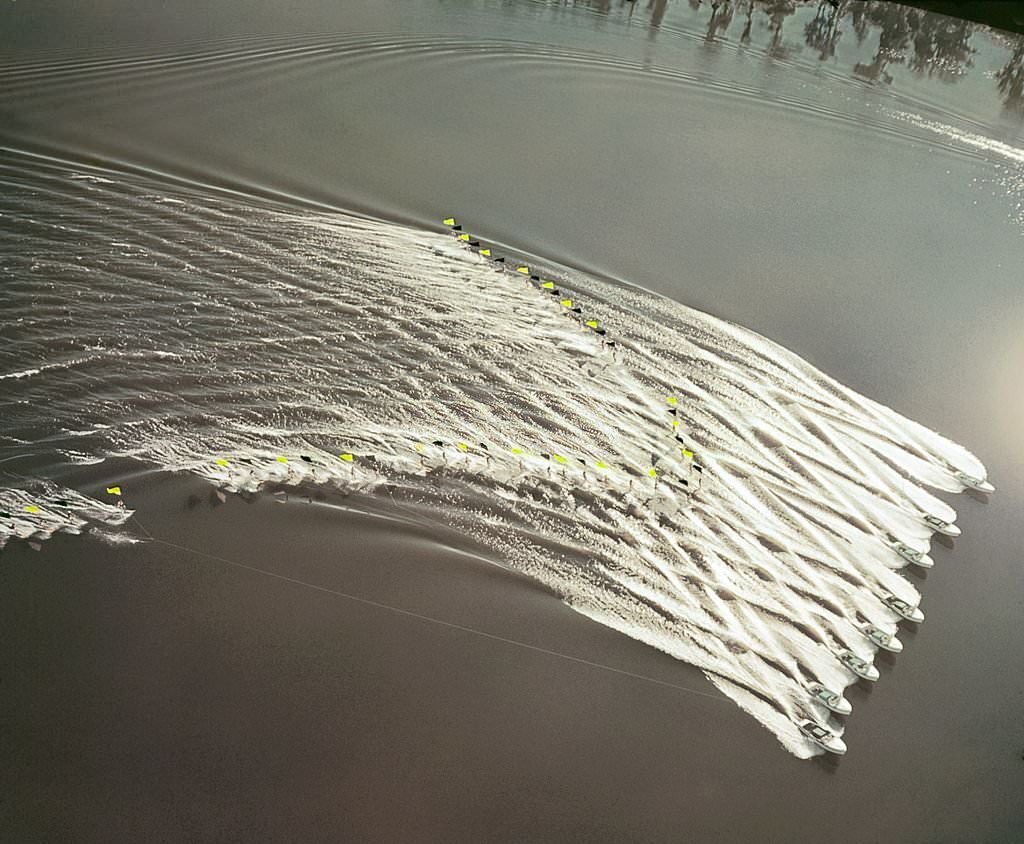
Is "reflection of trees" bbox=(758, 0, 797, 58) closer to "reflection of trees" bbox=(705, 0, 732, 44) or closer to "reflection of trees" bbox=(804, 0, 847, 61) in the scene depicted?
"reflection of trees" bbox=(804, 0, 847, 61)

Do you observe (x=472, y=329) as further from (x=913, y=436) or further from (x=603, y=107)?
(x=603, y=107)

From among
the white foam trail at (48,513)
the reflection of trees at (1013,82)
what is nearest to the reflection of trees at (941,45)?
the reflection of trees at (1013,82)

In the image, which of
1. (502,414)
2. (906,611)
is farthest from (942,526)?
(502,414)

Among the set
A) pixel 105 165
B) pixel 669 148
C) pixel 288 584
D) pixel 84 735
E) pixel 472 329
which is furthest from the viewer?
pixel 669 148

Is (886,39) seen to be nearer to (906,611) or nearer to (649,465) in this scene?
(649,465)

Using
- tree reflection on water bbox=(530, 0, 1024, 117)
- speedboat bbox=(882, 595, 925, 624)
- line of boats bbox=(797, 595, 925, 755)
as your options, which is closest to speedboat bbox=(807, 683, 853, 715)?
line of boats bbox=(797, 595, 925, 755)

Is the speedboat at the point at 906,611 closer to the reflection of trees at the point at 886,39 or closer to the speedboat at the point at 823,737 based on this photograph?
the speedboat at the point at 823,737

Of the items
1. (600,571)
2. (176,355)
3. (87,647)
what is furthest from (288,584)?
(176,355)
